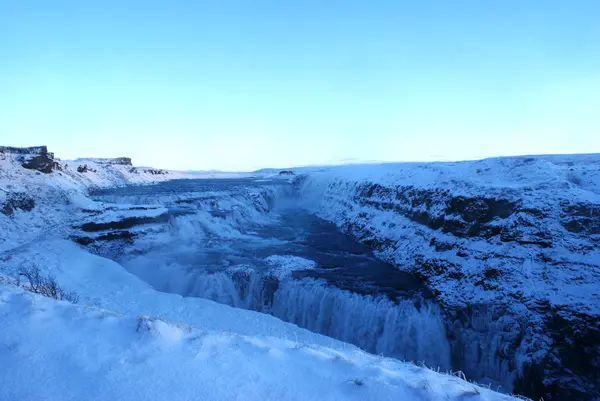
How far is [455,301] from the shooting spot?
13422 millimetres

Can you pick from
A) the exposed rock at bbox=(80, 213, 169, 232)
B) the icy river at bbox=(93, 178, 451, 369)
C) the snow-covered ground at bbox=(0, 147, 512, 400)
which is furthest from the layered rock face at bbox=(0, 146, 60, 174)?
the snow-covered ground at bbox=(0, 147, 512, 400)

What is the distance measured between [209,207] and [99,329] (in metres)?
27.5

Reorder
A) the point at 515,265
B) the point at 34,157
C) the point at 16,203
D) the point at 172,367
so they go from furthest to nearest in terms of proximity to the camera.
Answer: the point at 34,157
the point at 16,203
the point at 515,265
the point at 172,367

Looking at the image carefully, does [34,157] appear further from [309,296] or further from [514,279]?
[514,279]

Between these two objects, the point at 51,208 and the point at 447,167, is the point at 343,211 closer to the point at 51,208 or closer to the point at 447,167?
the point at 447,167

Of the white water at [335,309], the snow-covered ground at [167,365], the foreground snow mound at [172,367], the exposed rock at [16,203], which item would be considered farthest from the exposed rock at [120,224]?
the foreground snow mound at [172,367]

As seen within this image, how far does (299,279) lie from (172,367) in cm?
1226

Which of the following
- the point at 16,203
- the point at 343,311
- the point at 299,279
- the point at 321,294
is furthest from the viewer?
the point at 16,203

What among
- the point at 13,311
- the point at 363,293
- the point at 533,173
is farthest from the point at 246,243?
the point at 13,311

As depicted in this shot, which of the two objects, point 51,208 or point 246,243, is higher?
point 51,208

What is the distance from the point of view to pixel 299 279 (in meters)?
16.3

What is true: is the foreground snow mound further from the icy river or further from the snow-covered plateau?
the icy river

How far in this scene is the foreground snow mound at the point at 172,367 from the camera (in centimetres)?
386

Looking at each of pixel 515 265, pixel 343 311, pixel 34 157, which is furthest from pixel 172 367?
pixel 34 157
